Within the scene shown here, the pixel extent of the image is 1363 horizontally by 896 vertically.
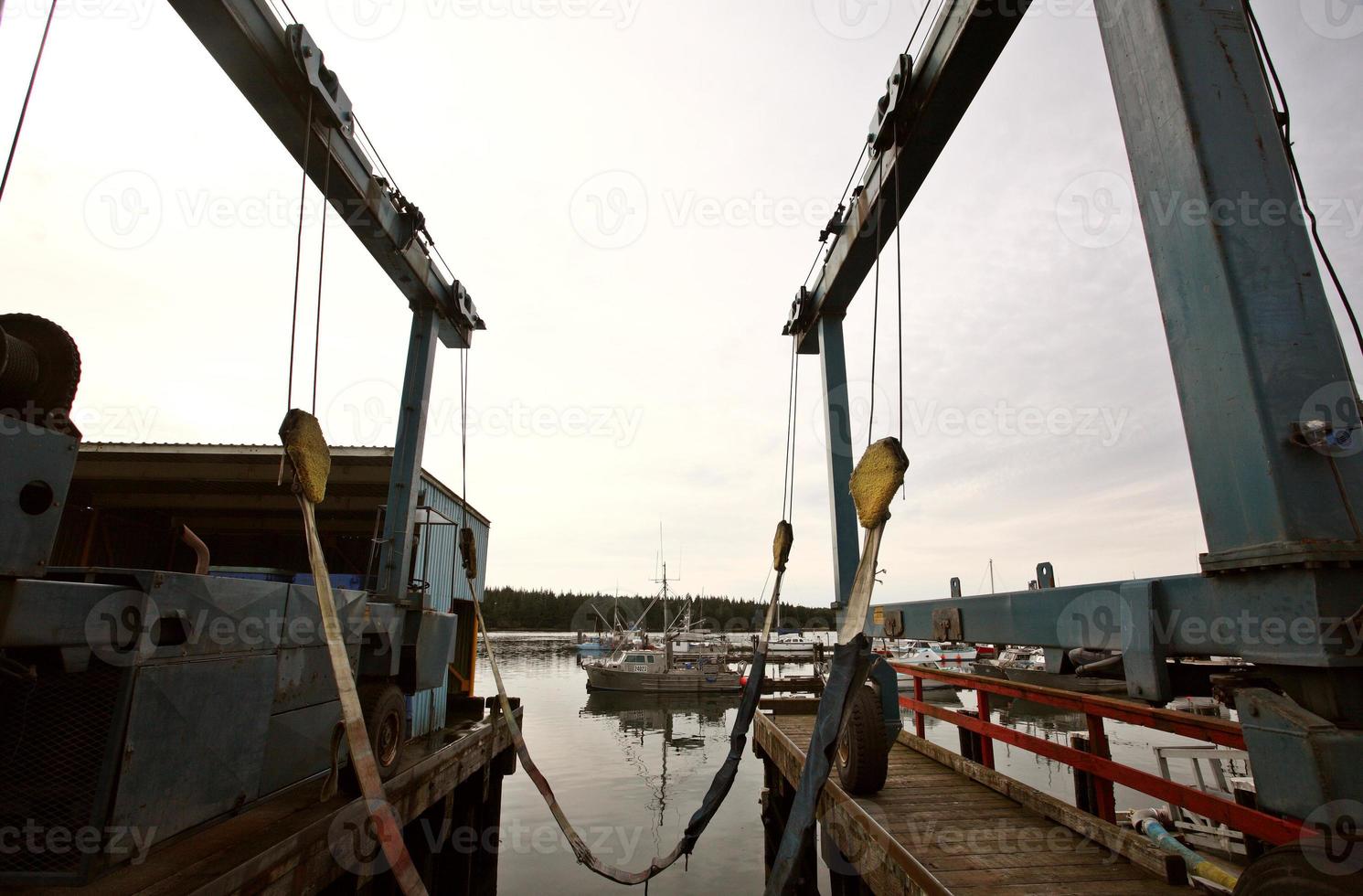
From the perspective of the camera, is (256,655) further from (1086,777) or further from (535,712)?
(535,712)

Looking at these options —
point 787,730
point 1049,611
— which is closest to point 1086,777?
point 787,730

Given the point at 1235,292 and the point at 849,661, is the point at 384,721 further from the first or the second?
the point at 1235,292

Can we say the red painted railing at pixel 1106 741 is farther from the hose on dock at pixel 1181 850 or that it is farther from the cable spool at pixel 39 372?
the cable spool at pixel 39 372

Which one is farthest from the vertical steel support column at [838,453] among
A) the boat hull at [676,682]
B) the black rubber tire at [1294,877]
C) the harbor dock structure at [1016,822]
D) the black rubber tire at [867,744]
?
the boat hull at [676,682]

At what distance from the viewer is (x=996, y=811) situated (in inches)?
217

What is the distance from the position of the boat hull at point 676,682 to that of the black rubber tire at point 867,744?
3087cm

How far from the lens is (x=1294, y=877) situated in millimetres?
1783

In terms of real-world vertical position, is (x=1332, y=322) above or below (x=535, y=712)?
above

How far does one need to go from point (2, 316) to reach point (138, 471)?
12.5 meters

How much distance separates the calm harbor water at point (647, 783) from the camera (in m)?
12.9

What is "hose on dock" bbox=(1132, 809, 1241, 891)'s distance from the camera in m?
6.12

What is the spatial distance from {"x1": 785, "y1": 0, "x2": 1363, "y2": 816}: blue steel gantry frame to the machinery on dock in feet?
15.8

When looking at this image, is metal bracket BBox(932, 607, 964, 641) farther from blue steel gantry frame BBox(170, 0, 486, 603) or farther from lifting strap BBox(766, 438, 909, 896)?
blue steel gantry frame BBox(170, 0, 486, 603)

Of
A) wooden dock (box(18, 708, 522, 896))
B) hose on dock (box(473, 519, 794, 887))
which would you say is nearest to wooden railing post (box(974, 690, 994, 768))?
hose on dock (box(473, 519, 794, 887))
